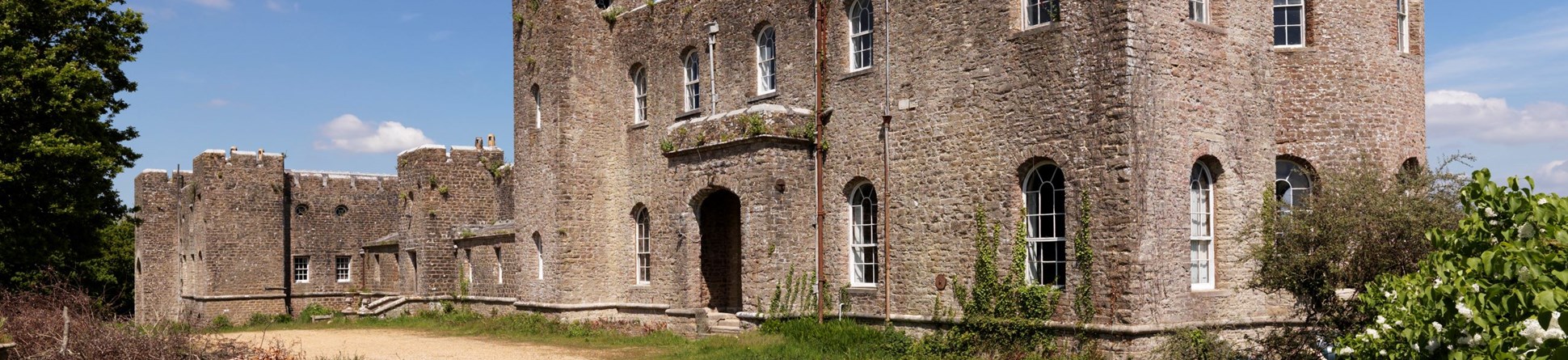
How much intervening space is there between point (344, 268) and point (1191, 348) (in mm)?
35539

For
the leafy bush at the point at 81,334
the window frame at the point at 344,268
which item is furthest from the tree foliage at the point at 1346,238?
the window frame at the point at 344,268

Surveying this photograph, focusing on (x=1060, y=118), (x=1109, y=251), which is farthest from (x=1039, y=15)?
(x=1109, y=251)

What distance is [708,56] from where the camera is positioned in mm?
24250

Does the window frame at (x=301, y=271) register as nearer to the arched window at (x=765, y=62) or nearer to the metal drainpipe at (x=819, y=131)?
the arched window at (x=765, y=62)

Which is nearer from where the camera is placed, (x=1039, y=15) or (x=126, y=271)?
(x=1039, y=15)

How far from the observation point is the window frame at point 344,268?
147 feet

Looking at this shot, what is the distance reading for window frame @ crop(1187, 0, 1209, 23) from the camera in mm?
17484

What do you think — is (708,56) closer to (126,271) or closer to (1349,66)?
(1349,66)

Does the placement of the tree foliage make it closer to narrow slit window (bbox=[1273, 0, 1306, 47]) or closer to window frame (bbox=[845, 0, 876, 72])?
narrow slit window (bbox=[1273, 0, 1306, 47])

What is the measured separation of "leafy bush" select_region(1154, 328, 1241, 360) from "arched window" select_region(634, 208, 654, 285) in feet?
41.6

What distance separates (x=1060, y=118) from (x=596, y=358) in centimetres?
833

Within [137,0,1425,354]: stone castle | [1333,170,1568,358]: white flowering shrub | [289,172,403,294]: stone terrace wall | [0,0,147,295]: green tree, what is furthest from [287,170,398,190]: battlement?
[1333,170,1568,358]: white flowering shrub

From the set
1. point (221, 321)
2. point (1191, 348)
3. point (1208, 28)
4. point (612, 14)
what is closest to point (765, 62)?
point (612, 14)

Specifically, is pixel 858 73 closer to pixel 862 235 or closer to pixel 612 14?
pixel 862 235
